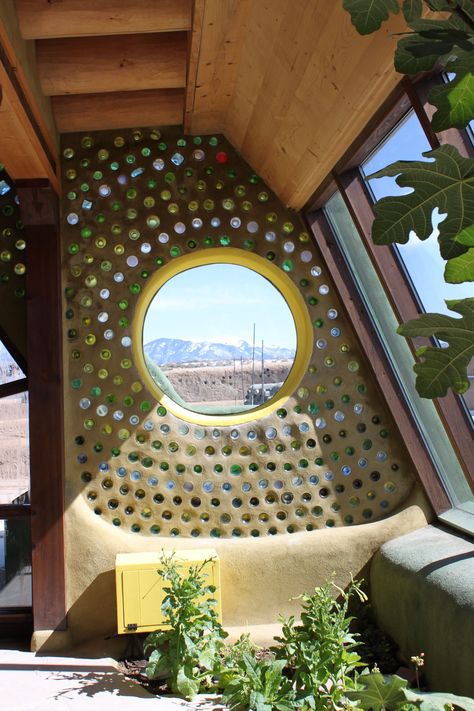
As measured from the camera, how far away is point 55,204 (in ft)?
17.3

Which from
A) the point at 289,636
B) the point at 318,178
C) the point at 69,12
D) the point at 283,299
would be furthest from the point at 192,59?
the point at 289,636

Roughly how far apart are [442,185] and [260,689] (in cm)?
336

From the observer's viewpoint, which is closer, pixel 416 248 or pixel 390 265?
pixel 416 248

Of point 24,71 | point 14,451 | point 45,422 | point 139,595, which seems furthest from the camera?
point 14,451

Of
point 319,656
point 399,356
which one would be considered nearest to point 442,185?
point 319,656

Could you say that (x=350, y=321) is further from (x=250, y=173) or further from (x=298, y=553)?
(x=298, y=553)

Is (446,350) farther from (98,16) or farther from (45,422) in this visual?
(45,422)

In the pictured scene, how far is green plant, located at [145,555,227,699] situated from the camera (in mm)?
4316

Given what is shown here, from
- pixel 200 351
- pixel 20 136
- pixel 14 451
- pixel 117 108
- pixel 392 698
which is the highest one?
pixel 117 108

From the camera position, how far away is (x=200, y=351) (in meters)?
7.00

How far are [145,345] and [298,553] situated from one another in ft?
5.95

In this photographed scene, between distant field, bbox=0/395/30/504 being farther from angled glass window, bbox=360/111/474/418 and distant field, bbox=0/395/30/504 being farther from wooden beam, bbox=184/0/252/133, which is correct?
angled glass window, bbox=360/111/474/418

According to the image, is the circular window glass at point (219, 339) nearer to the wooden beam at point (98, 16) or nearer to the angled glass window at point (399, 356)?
the angled glass window at point (399, 356)

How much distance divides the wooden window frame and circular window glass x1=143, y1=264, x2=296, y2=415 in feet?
1.94
